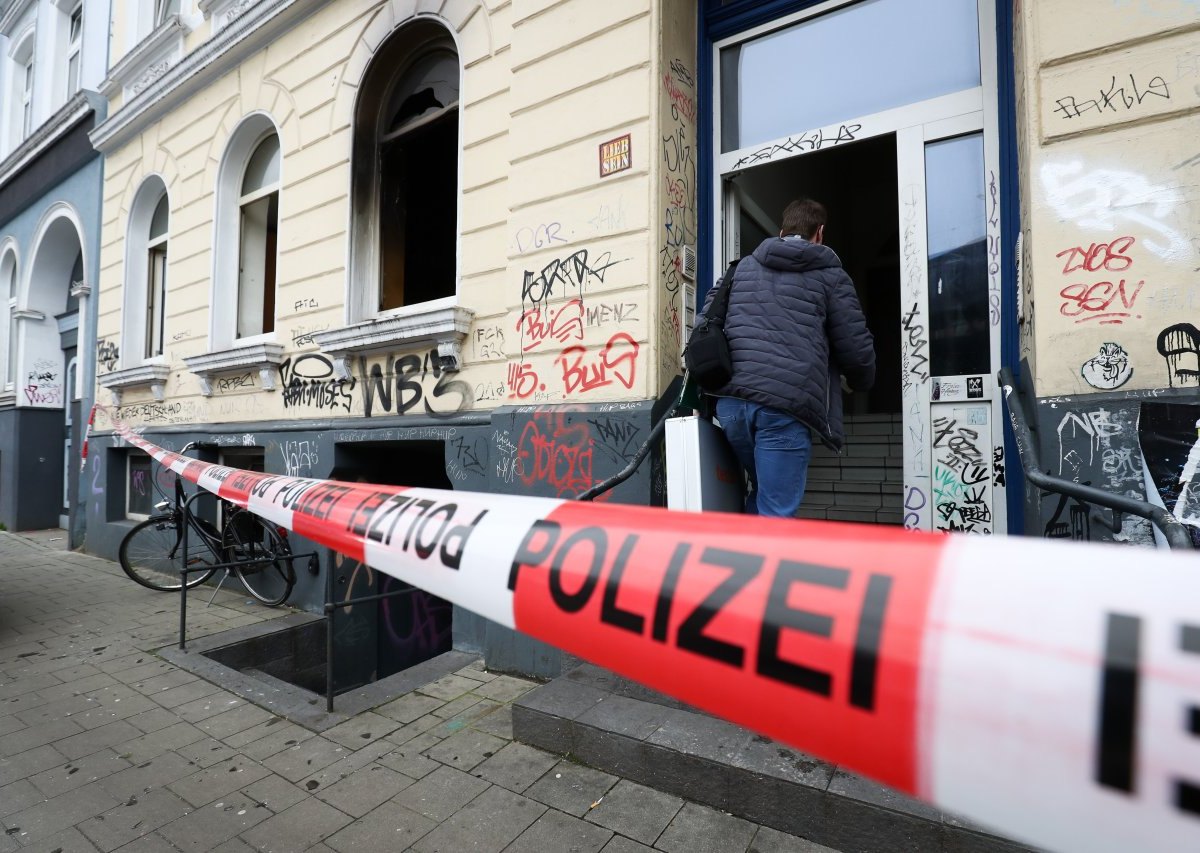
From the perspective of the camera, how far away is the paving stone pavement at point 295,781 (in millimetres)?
2230

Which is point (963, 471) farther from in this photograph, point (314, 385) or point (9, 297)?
point (9, 297)

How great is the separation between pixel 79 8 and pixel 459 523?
1496 centimetres

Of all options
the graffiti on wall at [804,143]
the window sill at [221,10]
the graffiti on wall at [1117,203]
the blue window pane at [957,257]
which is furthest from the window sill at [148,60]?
the graffiti on wall at [1117,203]

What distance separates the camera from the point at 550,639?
100cm

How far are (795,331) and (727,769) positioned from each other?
175 cm

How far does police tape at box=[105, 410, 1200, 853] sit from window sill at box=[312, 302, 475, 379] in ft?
12.2

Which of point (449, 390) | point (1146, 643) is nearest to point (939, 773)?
point (1146, 643)

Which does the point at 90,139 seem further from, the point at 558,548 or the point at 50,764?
the point at 558,548

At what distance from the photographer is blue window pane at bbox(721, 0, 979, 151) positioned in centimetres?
349

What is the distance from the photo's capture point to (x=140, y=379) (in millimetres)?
7660

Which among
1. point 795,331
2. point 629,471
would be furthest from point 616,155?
point 629,471

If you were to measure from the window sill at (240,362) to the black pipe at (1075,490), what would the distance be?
5.90 metres

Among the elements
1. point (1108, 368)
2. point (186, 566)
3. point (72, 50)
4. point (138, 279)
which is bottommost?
point (186, 566)

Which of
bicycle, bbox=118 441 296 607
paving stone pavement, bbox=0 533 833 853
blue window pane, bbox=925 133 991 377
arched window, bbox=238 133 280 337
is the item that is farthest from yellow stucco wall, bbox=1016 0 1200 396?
arched window, bbox=238 133 280 337
